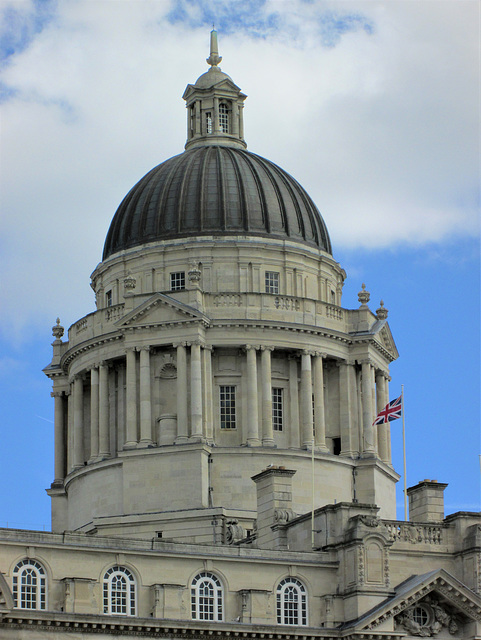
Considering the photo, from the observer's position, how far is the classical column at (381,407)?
97.7 metres

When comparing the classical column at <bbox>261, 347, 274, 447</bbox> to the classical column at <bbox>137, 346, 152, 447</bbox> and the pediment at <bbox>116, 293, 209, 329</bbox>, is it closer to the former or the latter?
the pediment at <bbox>116, 293, 209, 329</bbox>

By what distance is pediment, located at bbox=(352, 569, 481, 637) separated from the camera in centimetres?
7225

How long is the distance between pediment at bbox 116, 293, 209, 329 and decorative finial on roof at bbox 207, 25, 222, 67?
66.5 feet

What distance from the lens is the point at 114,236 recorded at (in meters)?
101

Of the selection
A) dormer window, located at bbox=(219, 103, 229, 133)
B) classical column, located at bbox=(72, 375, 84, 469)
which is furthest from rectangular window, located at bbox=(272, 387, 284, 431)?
dormer window, located at bbox=(219, 103, 229, 133)

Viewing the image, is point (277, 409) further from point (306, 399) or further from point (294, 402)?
point (306, 399)

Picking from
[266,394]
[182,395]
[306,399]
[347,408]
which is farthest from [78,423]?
[347,408]

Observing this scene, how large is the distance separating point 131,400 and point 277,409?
8278 millimetres

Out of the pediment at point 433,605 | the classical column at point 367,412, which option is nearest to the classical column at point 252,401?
the classical column at point 367,412

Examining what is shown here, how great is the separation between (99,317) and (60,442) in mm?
8773

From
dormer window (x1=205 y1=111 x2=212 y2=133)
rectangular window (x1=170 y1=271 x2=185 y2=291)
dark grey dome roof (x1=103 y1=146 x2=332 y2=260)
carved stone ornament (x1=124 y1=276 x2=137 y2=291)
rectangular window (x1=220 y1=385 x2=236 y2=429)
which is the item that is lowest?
rectangular window (x1=220 y1=385 x2=236 y2=429)

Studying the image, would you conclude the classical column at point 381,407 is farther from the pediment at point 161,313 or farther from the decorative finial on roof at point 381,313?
the pediment at point 161,313

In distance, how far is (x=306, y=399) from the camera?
9400 cm

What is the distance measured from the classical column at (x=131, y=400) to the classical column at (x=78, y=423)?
532 centimetres
